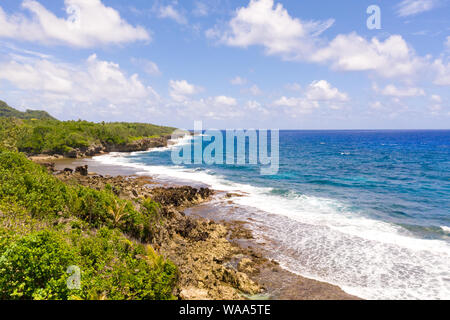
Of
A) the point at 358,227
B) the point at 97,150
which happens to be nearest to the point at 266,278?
the point at 358,227

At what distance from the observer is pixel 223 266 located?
572 inches

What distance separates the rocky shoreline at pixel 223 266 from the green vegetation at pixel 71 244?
146 cm

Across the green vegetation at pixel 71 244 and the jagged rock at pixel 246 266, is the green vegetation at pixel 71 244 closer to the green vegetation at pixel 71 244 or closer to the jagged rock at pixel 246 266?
the green vegetation at pixel 71 244

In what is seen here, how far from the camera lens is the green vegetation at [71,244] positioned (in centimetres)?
762

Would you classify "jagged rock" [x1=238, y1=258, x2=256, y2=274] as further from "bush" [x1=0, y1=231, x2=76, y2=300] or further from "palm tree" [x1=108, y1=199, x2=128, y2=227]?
"bush" [x1=0, y1=231, x2=76, y2=300]

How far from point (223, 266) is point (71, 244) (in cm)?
811

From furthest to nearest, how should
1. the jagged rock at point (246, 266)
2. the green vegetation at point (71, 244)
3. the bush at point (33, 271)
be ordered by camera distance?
the jagged rock at point (246, 266) → the green vegetation at point (71, 244) → the bush at point (33, 271)

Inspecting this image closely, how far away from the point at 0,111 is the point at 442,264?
205 metres

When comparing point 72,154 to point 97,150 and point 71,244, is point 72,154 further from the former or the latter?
point 71,244

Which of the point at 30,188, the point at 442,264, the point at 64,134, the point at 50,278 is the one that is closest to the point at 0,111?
the point at 64,134

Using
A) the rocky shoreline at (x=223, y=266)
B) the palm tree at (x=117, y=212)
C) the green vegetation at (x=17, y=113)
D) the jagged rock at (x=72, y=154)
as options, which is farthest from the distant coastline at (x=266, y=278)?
the green vegetation at (x=17, y=113)

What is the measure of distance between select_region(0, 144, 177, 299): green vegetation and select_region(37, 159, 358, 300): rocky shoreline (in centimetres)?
146

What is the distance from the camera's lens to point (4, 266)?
7309 mm

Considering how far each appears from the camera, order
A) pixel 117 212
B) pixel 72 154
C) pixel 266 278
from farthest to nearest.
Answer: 1. pixel 72 154
2. pixel 117 212
3. pixel 266 278
